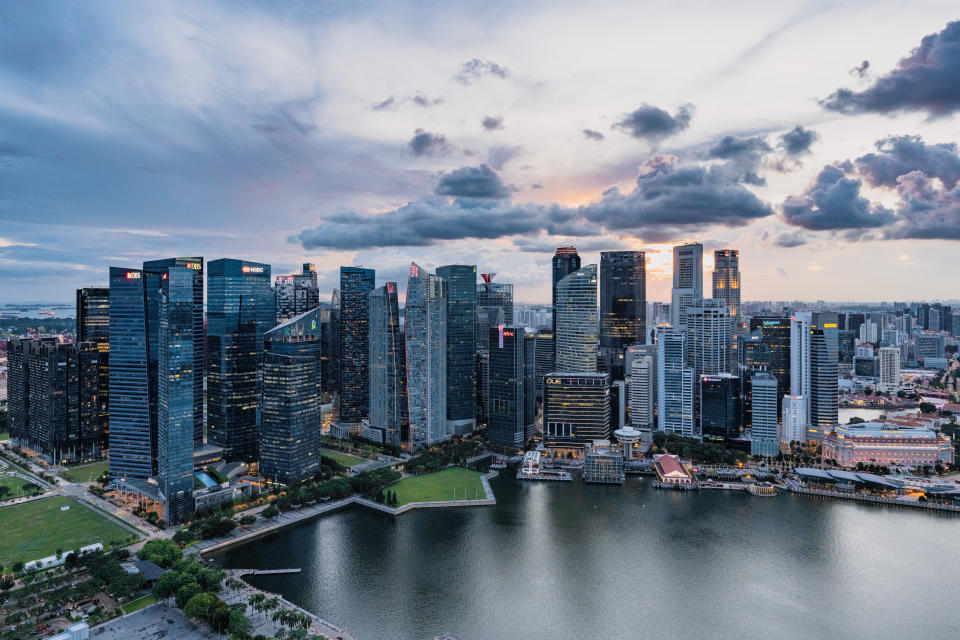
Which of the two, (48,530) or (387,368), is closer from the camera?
(48,530)

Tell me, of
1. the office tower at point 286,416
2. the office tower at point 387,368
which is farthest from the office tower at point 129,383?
the office tower at point 387,368

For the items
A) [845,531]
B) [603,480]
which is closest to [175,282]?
[603,480]

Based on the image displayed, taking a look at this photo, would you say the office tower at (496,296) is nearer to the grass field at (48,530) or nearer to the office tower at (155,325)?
the office tower at (155,325)

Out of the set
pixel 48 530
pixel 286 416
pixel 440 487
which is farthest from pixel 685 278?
pixel 48 530

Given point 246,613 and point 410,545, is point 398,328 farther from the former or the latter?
point 246,613

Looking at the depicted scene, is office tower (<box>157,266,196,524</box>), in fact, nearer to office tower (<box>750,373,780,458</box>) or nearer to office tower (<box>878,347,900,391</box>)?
office tower (<box>750,373,780,458</box>)

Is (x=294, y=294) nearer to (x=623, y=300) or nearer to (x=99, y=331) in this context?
(x=99, y=331)
